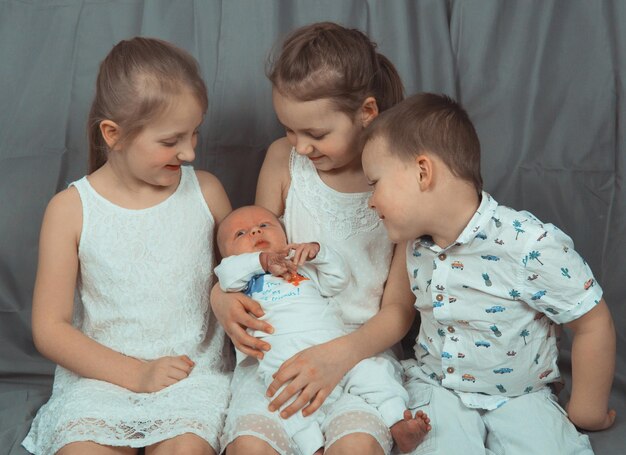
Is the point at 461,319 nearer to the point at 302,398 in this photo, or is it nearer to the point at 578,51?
the point at 302,398

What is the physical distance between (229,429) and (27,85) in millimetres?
1085

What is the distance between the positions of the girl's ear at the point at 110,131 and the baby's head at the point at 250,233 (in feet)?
0.96

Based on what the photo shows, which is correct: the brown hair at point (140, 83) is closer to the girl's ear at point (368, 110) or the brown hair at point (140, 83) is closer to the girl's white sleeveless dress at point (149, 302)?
the girl's white sleeveless dress at point (149, 302)

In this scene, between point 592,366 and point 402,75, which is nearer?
point 592,366

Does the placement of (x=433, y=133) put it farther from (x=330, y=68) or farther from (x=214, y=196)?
(x=214, y=196)

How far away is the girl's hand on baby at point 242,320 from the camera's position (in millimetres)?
1743

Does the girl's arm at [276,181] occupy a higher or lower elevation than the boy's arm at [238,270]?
higher

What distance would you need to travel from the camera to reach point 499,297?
1.71 meters

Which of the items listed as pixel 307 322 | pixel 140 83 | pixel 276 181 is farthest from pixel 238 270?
pixel 140 83

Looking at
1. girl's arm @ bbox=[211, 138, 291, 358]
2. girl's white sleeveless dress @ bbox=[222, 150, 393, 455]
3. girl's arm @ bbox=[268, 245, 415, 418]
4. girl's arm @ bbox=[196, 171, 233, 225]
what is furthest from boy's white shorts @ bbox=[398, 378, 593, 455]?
girl's arm @ bbox=[196, 171, 233, 225]

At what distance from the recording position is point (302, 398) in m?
1.67

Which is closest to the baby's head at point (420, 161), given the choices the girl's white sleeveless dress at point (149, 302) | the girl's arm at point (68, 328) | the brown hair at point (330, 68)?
the brown hair at point (330, 68)

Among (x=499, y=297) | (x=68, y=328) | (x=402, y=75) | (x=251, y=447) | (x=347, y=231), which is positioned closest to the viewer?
(x=251, y=447)

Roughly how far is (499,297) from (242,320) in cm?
51
